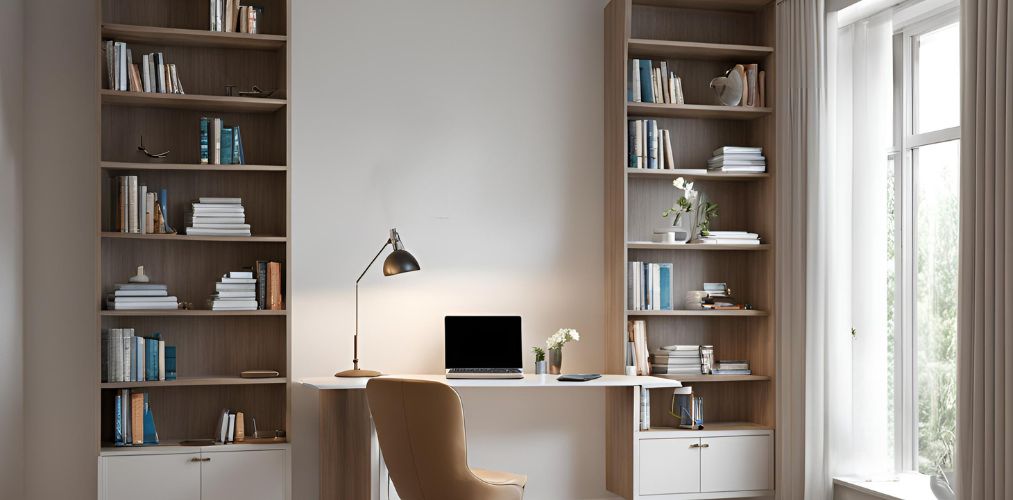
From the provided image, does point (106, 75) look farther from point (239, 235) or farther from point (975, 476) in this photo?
point (975, 476)

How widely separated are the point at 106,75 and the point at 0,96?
1.46 ft

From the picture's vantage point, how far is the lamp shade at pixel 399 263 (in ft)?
14.2

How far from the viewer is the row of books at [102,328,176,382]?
4.15 meters

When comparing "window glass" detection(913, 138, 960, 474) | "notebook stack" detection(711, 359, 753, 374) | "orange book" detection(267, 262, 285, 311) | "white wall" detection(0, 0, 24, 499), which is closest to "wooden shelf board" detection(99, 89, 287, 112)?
"white wall" detection(0, 0, 24, 499)

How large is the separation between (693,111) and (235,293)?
2431mm

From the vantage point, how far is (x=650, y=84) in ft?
15.7

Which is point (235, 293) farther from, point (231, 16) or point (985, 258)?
point (985, 258)

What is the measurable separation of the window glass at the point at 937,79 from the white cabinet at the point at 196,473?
3.30 m

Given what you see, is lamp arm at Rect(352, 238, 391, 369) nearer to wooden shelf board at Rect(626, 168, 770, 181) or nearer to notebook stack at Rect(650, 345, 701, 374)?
wooden shelf board at Rect(626, 168, 770, 181)

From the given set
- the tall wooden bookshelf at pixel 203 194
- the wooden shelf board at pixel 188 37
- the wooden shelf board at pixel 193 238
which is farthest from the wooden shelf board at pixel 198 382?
the wooden shelf board at pixel 188 37

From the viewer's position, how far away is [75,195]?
435 centimetres

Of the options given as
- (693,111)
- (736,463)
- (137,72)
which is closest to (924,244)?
(693,111)

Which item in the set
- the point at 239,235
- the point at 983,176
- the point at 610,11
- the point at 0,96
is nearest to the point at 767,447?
the point at 983,176

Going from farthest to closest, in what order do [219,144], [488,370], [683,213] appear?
[683,213], [488,370], [219,144]
